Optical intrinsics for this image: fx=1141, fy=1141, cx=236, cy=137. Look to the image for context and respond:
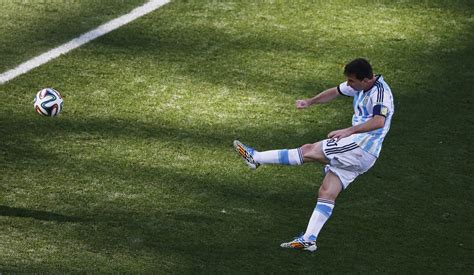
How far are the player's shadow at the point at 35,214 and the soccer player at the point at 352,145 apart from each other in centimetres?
207

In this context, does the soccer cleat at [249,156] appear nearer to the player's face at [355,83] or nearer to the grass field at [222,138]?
the grass field at [222,138]

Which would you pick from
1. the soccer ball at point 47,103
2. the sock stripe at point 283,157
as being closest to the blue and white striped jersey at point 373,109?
the sock stripe at point 283,157

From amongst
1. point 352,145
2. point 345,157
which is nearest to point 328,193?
point 345,157

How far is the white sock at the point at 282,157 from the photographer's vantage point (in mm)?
10609

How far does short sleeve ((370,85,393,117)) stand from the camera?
1012cm

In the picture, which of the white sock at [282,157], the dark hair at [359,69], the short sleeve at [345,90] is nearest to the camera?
the dark hair at [359,69]

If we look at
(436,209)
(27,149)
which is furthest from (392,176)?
(27,149)

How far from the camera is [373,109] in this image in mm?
10164

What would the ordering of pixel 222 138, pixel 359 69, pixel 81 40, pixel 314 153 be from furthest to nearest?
pixel 81 40, pixel 222 138, pixel 314 153, pixel 359 69

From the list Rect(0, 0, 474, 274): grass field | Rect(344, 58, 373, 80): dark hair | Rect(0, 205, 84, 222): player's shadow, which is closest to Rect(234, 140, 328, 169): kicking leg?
Rect(0, 0, 474, 274): grass field

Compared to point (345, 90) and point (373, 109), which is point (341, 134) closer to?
point (373, 109)

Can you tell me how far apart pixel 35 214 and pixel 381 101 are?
341cm

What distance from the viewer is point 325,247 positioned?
10.5 meters

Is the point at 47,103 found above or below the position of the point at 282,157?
above
